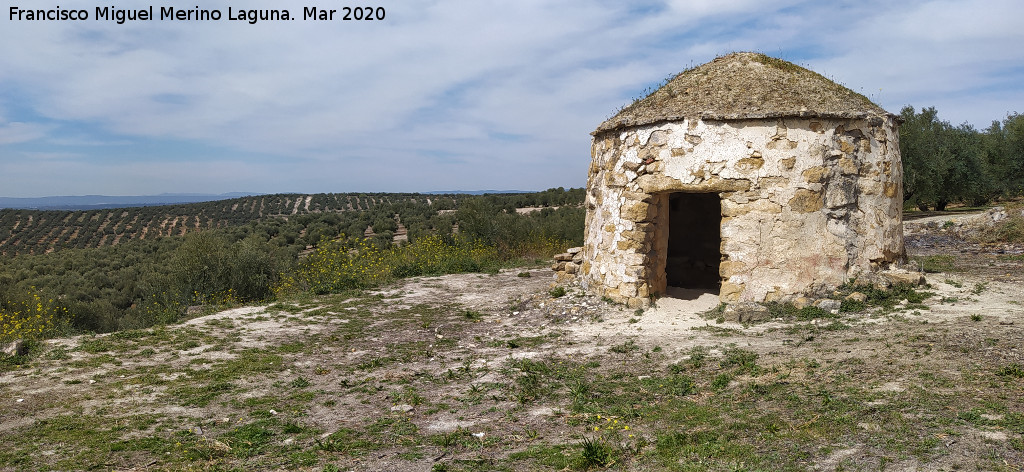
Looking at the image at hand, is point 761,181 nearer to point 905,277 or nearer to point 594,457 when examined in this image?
point 905,277

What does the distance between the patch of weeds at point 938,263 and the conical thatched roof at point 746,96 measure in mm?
3235

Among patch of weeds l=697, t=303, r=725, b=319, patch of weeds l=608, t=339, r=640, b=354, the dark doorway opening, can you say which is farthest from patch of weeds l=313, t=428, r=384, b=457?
the dark doorway opening

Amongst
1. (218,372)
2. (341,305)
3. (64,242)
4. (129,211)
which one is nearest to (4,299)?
(341,305)

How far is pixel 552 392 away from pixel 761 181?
4206 millimetres

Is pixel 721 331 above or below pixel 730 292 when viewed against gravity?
below

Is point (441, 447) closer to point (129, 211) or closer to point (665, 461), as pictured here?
point (665, 461)

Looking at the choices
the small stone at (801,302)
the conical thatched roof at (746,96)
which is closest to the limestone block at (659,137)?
the conical thatched roof at (746,96)

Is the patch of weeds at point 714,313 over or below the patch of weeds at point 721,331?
over

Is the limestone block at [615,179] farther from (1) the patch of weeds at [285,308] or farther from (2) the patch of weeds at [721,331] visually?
(1) the patch of weeds at [285,308]

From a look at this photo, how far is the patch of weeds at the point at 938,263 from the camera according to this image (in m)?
9.76

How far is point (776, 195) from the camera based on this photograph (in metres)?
7.51

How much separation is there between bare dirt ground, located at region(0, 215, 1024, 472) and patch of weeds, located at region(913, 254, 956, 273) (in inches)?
49.5

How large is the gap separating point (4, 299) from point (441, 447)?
1394 cm

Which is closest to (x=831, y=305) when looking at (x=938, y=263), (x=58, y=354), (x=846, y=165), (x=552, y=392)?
(x=846, y=165)
